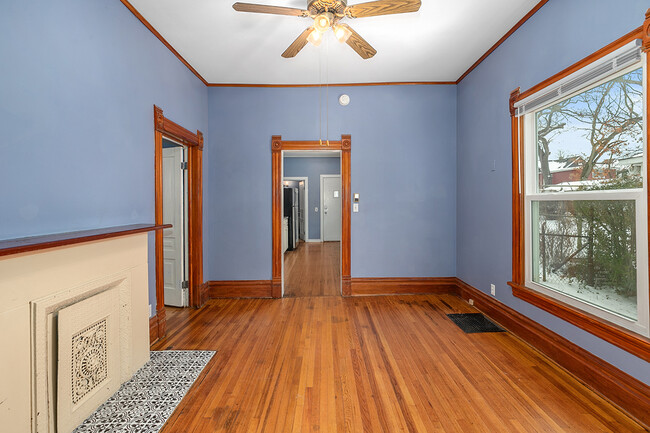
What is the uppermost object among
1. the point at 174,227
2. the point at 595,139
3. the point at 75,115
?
the point at 75,115

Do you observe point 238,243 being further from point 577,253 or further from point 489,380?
point 577,253

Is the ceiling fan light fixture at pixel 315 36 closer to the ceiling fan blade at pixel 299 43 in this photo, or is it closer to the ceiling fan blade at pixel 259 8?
the ceiling fan blade at pixel 299 43

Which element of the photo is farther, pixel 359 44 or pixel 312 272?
pixel 312 272

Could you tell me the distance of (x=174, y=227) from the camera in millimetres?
3680

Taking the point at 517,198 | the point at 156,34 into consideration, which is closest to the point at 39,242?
the point at 156,34

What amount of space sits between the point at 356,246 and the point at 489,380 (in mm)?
2263

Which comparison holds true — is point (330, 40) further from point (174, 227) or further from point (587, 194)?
point (174, 227)

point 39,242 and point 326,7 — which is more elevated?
point 326,7

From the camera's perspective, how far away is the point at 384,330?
→ 297cm

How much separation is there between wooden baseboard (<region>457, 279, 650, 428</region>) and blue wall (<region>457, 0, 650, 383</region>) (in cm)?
5

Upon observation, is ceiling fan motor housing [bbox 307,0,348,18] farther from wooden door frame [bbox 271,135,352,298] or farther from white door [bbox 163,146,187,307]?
white door [bbox 163,146,187,307]

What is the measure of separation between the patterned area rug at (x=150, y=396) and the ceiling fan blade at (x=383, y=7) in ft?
9.12

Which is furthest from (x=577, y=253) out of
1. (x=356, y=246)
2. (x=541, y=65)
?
(x=356, y=246)

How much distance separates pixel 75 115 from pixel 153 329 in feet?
6.15
